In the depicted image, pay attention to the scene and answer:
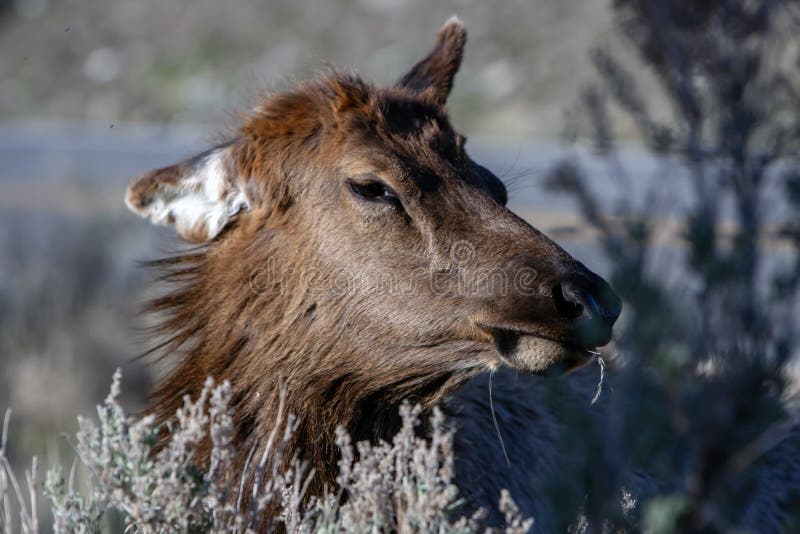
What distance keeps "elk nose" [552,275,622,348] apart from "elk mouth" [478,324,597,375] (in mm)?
64

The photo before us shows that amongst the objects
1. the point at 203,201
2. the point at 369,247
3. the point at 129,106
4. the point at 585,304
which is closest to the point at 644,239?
the point at 585,304

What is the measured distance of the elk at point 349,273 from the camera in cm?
413

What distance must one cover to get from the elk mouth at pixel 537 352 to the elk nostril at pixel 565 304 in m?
0.10

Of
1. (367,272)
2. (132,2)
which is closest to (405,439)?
(367,272)

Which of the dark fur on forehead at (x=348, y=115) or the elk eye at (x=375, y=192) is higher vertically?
the dark fur on forehead at (x=348, y=115)

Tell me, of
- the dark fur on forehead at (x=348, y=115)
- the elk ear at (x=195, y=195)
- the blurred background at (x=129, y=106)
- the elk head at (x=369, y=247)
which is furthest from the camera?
the blurred background at (x=129, y=106)

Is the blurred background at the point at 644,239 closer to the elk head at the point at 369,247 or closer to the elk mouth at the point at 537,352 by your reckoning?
the elk mouth at the point at 537,352

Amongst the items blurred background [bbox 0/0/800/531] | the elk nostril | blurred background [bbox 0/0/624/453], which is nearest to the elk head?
the elk nostril

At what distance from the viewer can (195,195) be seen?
4.98m

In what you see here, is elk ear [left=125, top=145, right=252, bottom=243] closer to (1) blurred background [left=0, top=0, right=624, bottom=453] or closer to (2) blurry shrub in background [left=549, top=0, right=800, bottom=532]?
(1) blurred background [left=0, top=0, right=624, bottom=453]

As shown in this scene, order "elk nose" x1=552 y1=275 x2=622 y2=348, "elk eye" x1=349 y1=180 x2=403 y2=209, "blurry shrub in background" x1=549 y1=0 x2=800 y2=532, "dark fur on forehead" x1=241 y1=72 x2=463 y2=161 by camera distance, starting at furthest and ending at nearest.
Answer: "dark fur on forehead" x1=241 y1=72 x2=463 y2=161
"elk eye" x1=349 y1=180 x2=403 y2=209
"elk nose" x1=552 y1=275 x2=622 y2=348
"blurry shrub in background" x1=549 y1=0 x2=800 y2=532

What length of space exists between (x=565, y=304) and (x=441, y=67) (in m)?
1.92

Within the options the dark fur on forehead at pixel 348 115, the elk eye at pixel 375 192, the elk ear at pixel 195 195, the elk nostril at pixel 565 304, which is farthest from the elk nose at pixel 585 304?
the elk ear at pixel 195 195

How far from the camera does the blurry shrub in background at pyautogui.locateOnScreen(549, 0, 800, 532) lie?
347cm
